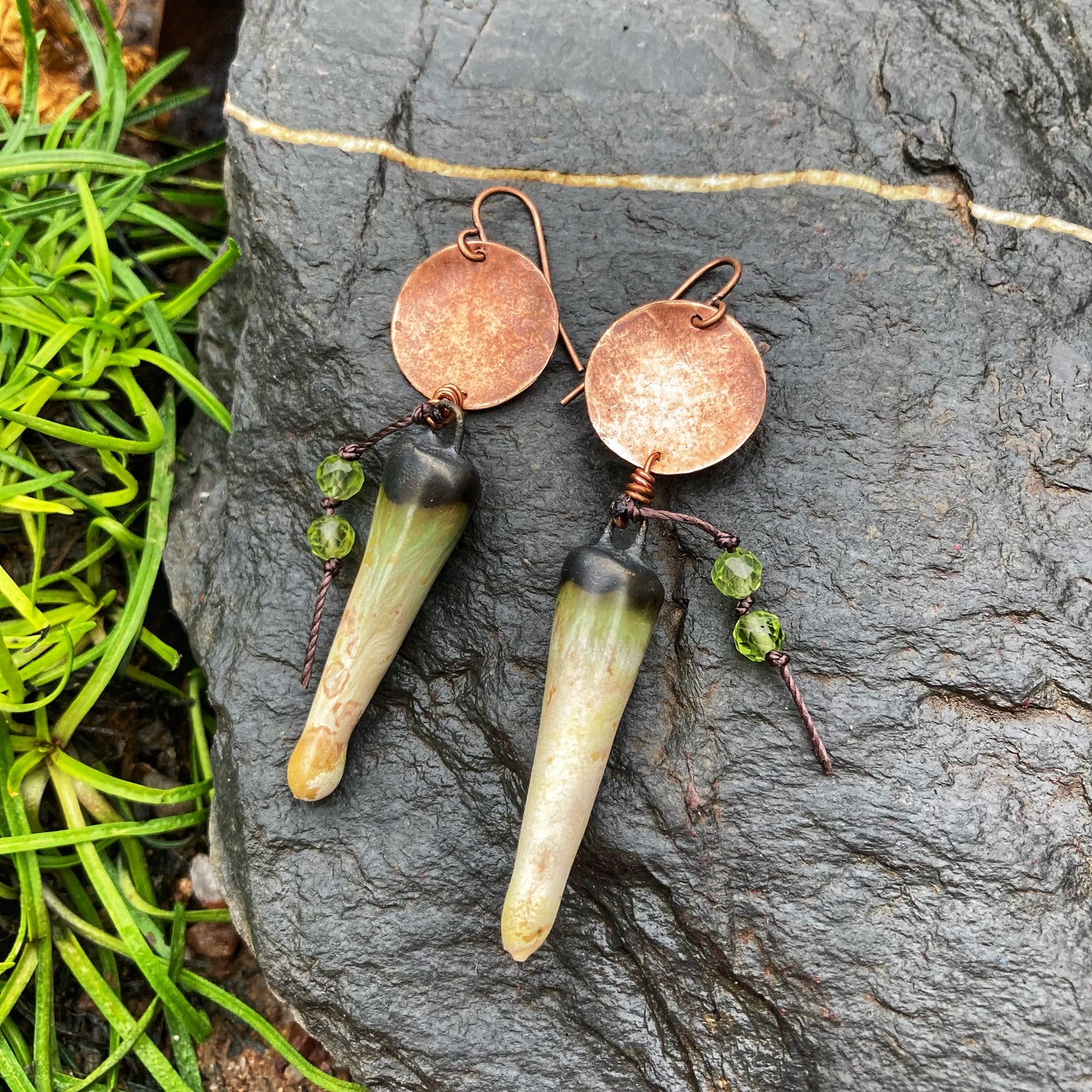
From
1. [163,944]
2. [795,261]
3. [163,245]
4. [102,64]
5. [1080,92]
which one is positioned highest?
[1080,92]

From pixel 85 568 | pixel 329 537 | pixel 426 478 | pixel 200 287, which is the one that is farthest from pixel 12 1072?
pixel 200 287

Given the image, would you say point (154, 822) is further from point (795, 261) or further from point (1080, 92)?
point (1080, 92)

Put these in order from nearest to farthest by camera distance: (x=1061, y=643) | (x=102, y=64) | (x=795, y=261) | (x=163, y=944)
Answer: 1. (x=1061, y=643)
2. (x=795, y=261)
3. (x=163, y=944)
4. (x=102, y=64)

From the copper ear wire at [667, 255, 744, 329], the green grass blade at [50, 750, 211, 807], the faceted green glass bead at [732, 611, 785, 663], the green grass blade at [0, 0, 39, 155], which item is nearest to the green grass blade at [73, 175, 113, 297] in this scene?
the green grass blade at [0, 0, 39, 155]

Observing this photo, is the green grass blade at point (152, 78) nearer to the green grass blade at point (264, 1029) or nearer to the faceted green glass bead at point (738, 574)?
the faceted green glass bead at point (738, 574)

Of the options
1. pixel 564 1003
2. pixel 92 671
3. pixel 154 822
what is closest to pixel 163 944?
pixel 154 822

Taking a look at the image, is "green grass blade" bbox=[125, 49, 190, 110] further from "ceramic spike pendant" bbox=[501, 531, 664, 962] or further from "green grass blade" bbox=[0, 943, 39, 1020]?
"green grass blade" bbox=[0, 943, 39, 1020]

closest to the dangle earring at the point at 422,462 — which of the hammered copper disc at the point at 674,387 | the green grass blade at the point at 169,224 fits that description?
the hammered copper disc at the point at 674,387
